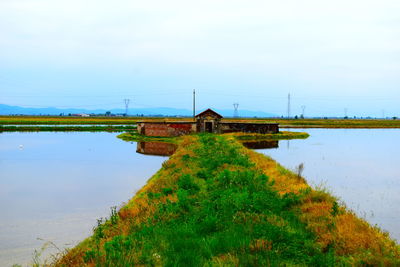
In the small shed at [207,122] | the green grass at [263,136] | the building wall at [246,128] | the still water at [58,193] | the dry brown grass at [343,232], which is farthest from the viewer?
the building wall at [246,128]

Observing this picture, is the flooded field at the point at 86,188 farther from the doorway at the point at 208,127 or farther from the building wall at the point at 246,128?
the building wall at the point at 246,128

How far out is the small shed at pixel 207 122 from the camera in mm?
54250

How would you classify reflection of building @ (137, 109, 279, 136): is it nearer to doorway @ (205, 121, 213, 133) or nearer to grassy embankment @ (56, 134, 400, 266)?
doorway @ (205, 121, 213, 133)

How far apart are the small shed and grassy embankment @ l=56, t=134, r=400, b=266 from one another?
41567mm

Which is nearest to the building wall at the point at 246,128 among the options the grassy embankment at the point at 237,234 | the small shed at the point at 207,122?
the small shed at the point at 207,122

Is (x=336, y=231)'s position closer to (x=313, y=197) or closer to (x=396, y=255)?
(x=396, y=255)

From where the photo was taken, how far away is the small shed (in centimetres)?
5425

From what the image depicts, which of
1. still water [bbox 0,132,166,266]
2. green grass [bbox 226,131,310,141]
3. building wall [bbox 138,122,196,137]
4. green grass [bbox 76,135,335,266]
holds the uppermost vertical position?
building wall [bbox 138,122,196,137]

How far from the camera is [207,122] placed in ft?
178

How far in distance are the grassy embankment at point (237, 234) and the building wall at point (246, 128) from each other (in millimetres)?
42799

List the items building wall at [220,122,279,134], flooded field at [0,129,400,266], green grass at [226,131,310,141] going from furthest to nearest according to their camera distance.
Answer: building wall at [220,122,279,134] → green grass at [226,131,310,141] → flooded field at [0,129,400,266]

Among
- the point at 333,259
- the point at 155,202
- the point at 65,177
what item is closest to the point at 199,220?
the point at 155,202

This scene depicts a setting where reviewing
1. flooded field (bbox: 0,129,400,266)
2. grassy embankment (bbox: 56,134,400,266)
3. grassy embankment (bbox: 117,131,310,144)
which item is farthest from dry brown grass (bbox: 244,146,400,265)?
grassy embankment (bbox: 117,131,310,144)

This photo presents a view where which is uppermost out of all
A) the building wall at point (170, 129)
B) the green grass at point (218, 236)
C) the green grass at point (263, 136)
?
the building wall at point (170, 129)
